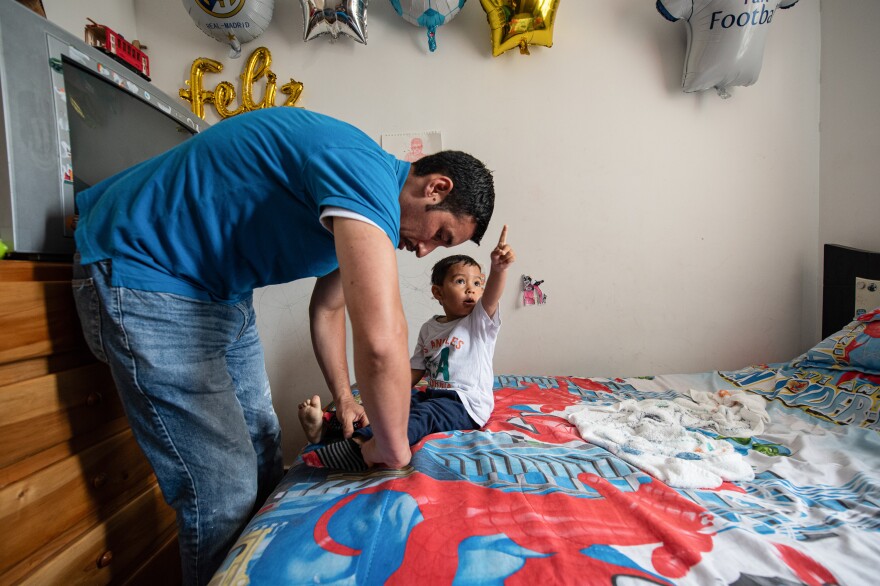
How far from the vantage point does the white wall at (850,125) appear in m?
1.76

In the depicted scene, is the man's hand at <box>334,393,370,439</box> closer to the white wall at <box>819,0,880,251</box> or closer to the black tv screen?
the black tv screen

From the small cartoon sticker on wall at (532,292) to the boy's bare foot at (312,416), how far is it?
1.24 metres

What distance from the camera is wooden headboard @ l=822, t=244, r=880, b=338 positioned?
5.43ft

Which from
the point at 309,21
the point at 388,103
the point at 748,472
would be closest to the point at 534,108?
the point at 388,103

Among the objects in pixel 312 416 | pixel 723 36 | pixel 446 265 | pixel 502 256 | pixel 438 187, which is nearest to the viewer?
pixel 438 187

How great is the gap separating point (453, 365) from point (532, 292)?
2.62 feet

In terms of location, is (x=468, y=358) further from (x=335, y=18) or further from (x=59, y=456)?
(x=335, y=18)

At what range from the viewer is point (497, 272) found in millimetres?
1329

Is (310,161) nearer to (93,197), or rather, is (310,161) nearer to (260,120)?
(260,120)

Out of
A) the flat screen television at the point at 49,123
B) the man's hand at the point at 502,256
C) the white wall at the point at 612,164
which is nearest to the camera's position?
the flat screen television at the point at 49,123

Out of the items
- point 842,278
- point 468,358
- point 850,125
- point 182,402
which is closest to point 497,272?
point 468,358

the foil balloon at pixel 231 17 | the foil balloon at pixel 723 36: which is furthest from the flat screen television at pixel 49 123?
the foil balloon at pixel 723 36

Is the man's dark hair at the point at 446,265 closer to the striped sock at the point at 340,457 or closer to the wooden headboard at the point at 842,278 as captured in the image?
the striped sock at the point at 340,457

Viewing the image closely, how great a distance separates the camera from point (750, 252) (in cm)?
201
